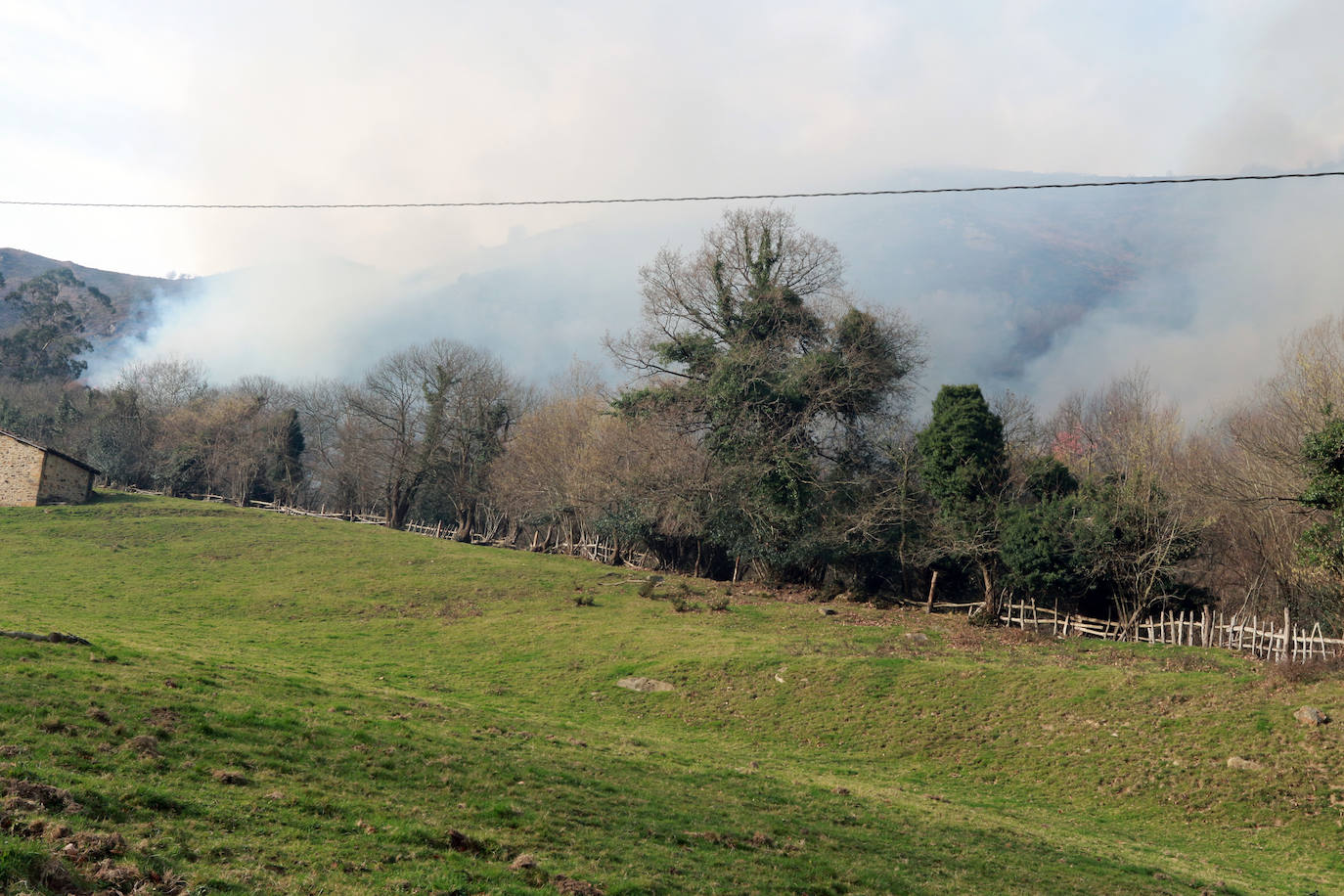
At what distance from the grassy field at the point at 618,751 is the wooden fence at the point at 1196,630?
1982 mm

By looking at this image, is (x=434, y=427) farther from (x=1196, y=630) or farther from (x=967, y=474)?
(x=1196, y=630)

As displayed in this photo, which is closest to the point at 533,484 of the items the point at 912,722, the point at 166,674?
the point at 912,722

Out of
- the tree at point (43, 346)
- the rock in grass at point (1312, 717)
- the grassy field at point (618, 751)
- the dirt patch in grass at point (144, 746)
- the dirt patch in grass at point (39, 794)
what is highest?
the tree at point (43, 346)

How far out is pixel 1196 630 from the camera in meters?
30.2

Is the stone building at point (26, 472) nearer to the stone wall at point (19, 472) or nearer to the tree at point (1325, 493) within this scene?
the stone wall at point (19, 472)

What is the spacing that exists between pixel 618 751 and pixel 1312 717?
1591 cm

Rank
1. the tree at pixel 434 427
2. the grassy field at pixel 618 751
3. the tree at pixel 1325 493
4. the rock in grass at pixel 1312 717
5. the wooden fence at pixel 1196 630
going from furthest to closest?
the tree at pixel 434 427
the wooden fence at pixel 1196 630
the tree at pixel 1325 493
the rock in grass at pixel 1312 717
the grassy field at pixel 618 751

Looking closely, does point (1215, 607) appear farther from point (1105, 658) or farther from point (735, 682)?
point (735, 682)

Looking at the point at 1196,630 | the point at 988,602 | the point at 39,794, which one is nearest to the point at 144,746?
→ the point at 39,794

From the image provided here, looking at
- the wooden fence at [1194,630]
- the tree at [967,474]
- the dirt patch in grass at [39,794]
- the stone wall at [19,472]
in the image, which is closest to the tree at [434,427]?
the stone wall at [19,472]

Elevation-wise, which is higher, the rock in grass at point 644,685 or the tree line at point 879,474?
the tree line at point 879,474

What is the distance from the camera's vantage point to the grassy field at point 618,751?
817cm

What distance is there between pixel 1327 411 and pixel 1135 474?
25.5 feet

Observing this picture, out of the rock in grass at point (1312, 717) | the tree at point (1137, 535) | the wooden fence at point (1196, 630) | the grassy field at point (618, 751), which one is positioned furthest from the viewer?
the tree at point (1137, 535)
